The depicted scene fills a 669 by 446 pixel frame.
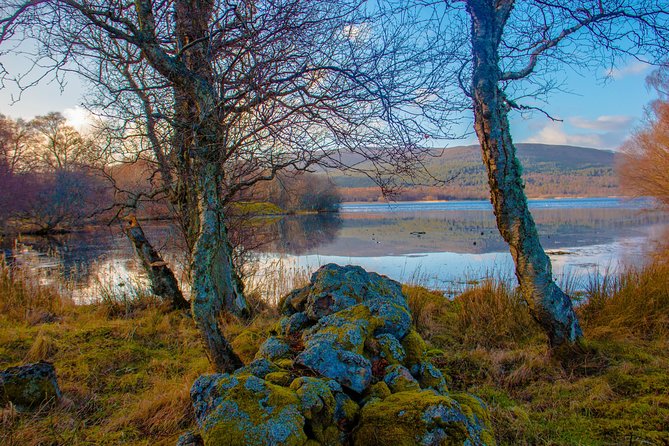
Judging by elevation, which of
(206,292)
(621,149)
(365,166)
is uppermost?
(621,149)

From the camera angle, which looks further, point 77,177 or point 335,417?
point 77,177

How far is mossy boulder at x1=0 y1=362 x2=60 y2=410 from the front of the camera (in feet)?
10.4

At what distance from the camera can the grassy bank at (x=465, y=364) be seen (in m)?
2.87

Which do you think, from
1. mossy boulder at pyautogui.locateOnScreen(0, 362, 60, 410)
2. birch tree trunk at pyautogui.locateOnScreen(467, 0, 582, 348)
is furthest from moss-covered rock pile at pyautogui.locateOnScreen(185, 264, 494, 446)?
mossy boulder at pyautogui.locateOnScreen(0, 362, 60, 410)

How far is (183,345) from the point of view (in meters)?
5.20

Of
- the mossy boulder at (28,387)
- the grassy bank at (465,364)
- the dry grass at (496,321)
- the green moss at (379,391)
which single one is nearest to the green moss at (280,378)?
the green moss at (379,391)

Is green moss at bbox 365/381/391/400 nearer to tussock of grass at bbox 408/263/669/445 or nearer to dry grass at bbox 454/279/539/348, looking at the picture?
tussock of grass at bbox 408/263/669/445

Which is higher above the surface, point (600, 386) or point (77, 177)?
point (77, 177)

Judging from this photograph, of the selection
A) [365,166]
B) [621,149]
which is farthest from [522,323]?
[621,149]

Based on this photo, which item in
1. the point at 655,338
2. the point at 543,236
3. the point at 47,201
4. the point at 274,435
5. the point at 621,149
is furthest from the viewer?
the point at 47,201

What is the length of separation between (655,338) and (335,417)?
4702mm

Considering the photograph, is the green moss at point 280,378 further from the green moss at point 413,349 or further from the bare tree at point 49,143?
the bare tree at point 49,143

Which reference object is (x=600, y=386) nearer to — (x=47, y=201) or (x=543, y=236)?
(x=543, y=236)

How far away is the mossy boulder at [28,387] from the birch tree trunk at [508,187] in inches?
173
